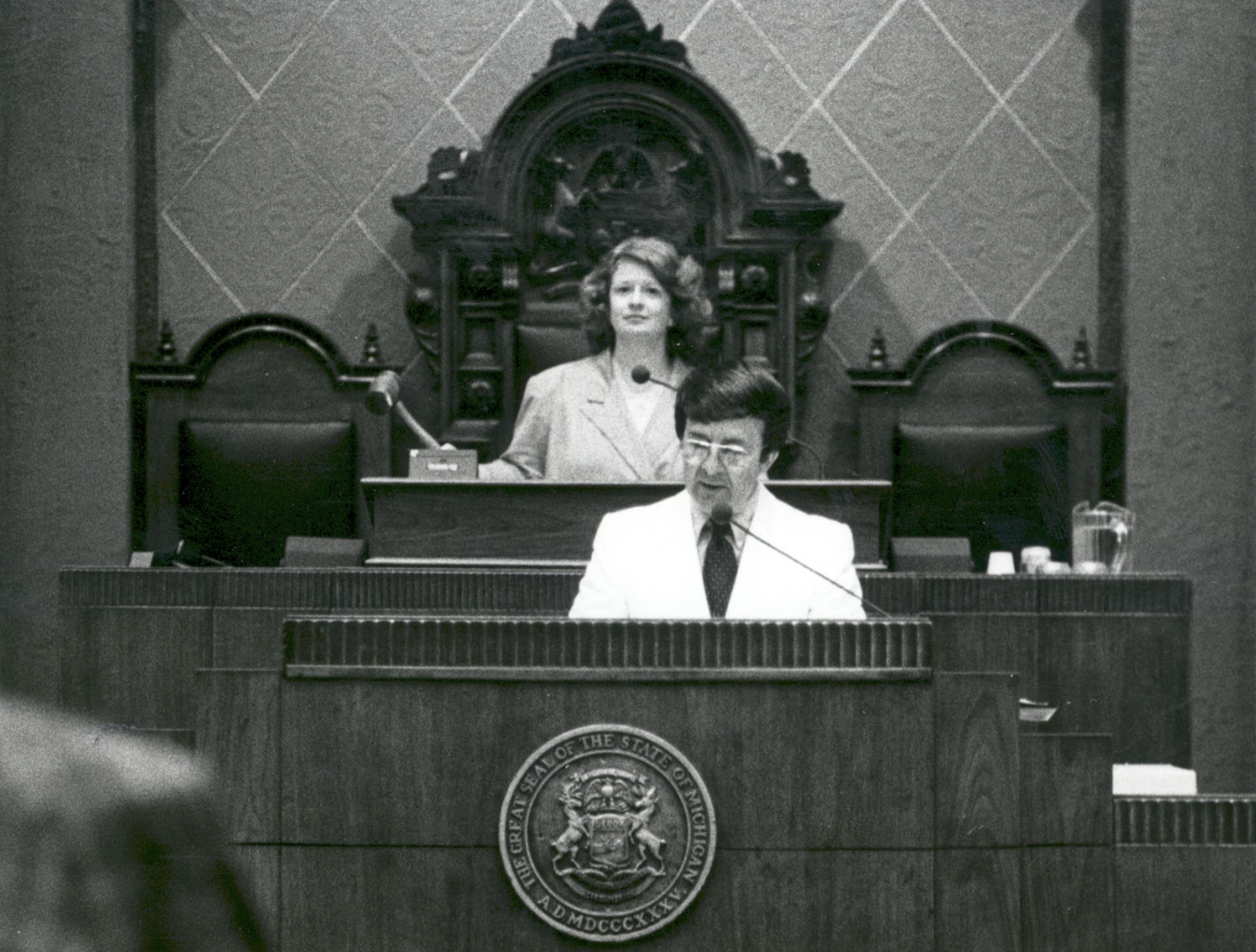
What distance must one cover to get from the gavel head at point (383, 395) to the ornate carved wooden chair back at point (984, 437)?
1.79m

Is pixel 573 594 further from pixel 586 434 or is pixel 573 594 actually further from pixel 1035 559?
pixel 1035 559

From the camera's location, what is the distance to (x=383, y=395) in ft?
13.1

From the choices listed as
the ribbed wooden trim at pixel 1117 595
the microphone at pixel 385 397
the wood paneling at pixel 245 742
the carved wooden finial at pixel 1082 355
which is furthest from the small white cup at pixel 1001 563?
the wood paneling at pixel 245 742

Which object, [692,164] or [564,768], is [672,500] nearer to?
[564,768]

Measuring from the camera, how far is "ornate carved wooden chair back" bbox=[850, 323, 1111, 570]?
17.2 ft

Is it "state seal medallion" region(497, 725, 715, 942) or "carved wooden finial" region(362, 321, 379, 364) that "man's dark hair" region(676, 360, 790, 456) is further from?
"carved wooden finial" region(362, 321, 379, 364)

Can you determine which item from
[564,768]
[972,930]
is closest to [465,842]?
[564,768]

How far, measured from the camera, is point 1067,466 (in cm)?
529

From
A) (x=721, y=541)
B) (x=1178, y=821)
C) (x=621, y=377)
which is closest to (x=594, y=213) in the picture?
(x=621, y=377)

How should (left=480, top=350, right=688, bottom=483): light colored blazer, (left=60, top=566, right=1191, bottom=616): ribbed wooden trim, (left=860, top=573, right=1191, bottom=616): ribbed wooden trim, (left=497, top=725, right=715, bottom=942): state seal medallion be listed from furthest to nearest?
(left=480, top=350, right=688, bottom=483): light colored blazer → (left=860, top=573, right=1191, bottom=616): ribbed wooden trim → (left=60, top=566, right=1191, bottom=616): ribbed wooden trim → (left=497, top=725, right=715, bottom=942): state seal medallion

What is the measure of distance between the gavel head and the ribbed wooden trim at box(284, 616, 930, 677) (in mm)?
1658

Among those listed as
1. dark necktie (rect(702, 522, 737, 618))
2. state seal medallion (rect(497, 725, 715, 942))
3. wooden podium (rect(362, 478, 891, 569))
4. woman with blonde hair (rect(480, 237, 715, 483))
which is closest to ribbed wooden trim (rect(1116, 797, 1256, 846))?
dark necktie (rect(702, 522, 737, 618))

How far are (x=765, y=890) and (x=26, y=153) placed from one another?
419cm

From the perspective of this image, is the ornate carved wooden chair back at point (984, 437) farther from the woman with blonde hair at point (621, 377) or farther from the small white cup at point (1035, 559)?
the woman with blonde hair at point (621, 377)
